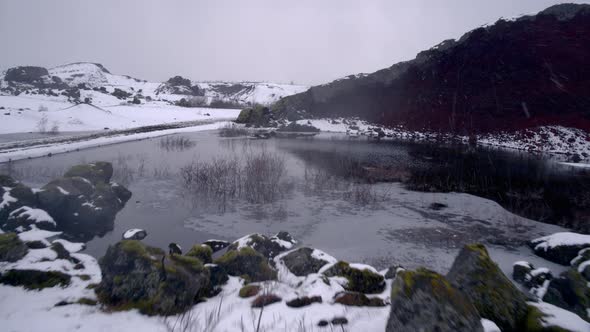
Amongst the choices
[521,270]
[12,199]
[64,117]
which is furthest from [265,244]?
[64,117]

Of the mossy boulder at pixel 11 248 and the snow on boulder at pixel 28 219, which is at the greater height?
the mossy boulder at pixel 11 248

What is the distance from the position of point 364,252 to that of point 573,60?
28.6 metres

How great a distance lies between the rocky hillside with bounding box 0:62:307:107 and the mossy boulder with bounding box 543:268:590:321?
4549 centimetres

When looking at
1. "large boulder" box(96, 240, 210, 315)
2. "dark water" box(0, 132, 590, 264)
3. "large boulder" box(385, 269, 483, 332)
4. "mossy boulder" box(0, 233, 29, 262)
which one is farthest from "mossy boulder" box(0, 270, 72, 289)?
"large boulder" box(385, 269, 483, 332)

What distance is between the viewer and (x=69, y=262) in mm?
5168

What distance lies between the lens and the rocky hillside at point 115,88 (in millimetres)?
45719

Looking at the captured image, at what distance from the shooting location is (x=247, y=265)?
17.3ft

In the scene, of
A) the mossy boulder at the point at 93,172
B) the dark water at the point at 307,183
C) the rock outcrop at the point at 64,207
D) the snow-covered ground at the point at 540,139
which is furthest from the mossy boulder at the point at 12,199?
the snow-covered ground at the point at 540,139

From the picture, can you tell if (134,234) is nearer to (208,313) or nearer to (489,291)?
(208,313)

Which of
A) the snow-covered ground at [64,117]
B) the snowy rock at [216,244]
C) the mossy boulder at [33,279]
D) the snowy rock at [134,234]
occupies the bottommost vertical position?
the snowy rock at [216,244]

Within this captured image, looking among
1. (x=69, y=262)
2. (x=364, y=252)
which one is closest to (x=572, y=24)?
(x=364, y=252)

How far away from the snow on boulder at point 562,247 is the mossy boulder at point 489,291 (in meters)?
3.55

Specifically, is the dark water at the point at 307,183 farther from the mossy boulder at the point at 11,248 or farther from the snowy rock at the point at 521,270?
the snowy rock at the point at 521,270

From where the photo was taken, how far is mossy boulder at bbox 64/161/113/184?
374 inches
